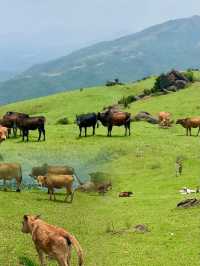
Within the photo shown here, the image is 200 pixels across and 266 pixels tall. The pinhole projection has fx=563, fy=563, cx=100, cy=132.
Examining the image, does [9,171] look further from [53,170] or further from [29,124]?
[29,124]

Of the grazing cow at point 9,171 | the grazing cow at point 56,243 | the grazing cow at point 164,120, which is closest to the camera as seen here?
the grazing cow at point 56,243

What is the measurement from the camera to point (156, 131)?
203 feet

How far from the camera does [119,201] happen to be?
35.4 metres

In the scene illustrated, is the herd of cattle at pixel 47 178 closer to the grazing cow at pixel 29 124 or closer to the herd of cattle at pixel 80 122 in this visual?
the grazing cow at pixel 29 124

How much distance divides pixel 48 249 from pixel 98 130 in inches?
1818

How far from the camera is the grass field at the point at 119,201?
23.3m

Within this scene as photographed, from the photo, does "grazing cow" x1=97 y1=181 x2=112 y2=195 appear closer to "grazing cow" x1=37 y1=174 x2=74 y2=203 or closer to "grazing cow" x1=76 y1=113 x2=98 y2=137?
"grazing cow" x1=37 y1=174 x2=74 y2=203

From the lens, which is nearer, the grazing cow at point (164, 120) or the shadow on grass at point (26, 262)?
the shadow on grass at point (26, 262)

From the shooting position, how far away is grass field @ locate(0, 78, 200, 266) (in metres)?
23.3

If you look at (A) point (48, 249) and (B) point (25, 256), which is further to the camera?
(B) point (25, 256)

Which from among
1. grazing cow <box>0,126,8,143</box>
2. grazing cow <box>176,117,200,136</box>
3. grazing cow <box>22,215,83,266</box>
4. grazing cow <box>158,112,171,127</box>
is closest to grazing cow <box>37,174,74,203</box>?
grazing cow <box>22,215,83,266</box>

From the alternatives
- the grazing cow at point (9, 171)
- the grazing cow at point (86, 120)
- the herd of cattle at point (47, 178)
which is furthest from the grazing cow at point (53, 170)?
the grazing cow at point (86, 120)

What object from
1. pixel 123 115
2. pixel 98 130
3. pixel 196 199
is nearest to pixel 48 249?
pixel 196 199

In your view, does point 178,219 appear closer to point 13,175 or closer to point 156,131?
point 13,175
